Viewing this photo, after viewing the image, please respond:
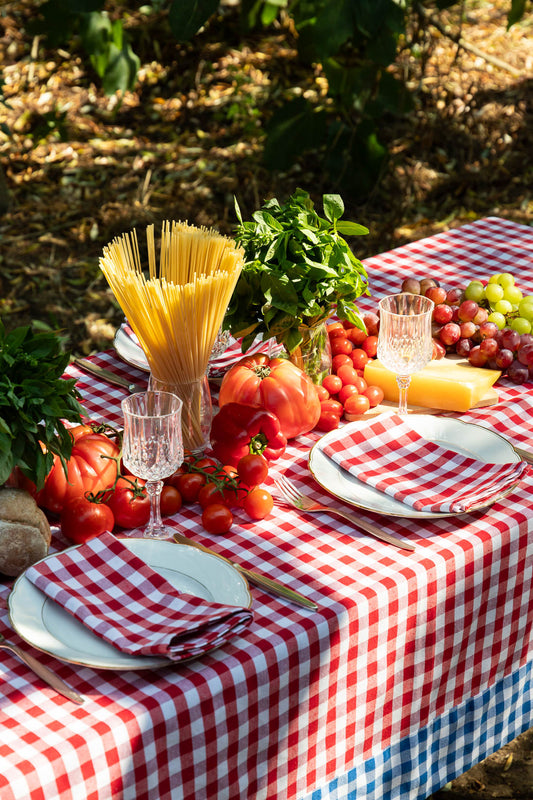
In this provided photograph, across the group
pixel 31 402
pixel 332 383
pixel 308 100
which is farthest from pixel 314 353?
pixel 308 100

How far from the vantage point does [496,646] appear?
5.26ft

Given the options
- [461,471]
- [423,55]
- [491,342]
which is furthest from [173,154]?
[461,471]

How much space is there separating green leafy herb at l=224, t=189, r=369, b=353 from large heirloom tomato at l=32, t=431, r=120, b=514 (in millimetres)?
343

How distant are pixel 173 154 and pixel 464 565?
4593 mm

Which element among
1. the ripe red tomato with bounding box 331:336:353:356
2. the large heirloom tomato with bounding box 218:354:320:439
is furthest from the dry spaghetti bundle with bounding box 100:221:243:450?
the ripe red tomato with bounding box 331:336:353:356

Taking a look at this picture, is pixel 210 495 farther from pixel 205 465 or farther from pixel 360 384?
pixel 360 384

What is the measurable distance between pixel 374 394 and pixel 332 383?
88mm

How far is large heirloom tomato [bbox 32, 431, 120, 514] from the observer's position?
1.50 meters

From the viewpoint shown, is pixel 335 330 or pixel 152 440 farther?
pixel 335 330

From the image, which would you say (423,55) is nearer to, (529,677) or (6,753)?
(529,677)

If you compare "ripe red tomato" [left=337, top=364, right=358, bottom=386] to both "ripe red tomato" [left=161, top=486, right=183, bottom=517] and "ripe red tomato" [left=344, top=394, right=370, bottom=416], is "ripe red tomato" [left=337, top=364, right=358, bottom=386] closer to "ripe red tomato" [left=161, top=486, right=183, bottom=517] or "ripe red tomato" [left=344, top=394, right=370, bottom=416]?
"ripe red tomato" [left=344, top=394, right=370, bottom=416]

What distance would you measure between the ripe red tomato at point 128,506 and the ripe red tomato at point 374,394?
565mm

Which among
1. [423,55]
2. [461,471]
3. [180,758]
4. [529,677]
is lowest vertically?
[529,677]

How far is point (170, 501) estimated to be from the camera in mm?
1553
